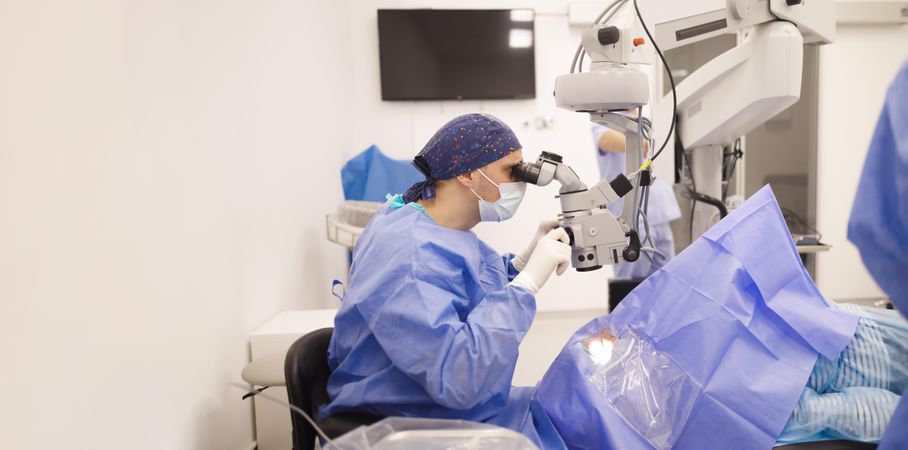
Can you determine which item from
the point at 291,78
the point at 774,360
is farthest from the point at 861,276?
the point at 291,78

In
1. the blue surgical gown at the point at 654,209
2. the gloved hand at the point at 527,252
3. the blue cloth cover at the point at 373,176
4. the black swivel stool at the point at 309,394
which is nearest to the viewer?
the black swivel stool at the point at 309,394

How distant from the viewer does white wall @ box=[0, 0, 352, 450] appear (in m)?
Result: 0.85

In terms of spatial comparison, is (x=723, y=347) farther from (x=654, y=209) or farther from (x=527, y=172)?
(x=654, y=209)

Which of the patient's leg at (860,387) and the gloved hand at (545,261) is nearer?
the patient's leg at (860,387)

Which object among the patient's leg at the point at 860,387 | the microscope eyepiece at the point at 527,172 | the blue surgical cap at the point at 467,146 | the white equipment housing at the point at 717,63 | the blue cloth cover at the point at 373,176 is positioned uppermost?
the white equipment housing at the point at 717,63

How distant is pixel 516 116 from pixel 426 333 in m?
3.03

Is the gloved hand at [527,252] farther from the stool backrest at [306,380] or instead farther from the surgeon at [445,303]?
the stool backrest at [306,380]

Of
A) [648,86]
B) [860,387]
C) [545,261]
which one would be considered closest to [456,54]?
[648,86]

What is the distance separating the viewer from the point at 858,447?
103 centimetres


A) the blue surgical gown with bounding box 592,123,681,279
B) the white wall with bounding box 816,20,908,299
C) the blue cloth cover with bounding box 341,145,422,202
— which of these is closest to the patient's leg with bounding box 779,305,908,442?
the blue surgical gown with bounding box 592,123,681,279

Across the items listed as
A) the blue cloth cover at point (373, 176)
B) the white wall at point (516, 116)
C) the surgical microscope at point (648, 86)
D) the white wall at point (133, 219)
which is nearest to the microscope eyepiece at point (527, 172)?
the surgical microscope at point (648, 86)

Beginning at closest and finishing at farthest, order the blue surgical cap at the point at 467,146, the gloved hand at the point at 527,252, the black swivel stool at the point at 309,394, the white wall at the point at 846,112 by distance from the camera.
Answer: the black swivel stool at the point at 309,394
the blue surgical cap at the point at 467,146
the gloved hand at the point at 527,252
the white wall at the point at 846,112

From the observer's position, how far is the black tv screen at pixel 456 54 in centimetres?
366

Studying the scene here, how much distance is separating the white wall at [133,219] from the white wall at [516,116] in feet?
5.63
